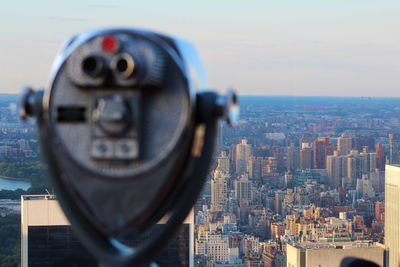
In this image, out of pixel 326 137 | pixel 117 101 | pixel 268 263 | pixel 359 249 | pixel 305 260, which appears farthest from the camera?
pixel 326 137

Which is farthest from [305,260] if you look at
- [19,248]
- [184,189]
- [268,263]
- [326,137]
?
[184,189]

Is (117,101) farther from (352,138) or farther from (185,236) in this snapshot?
(352,138)

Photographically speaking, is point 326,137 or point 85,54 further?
point 326,137

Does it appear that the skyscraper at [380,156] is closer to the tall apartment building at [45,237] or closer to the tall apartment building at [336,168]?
the tall apartment building at [336,168]

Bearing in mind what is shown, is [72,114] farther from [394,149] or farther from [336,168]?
[336,168]

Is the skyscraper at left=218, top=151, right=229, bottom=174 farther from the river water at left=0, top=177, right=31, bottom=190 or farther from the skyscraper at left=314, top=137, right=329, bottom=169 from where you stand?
the river water at left=0, top=177, right=31, bottom=190

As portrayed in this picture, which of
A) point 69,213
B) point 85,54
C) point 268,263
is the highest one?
point 85,54

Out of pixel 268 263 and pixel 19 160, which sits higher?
pixel 19 160
